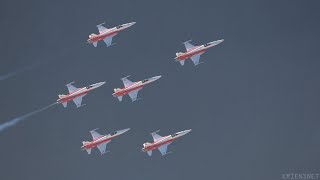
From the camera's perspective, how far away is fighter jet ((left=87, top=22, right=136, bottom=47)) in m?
109

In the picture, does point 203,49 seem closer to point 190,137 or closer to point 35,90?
point 190,137

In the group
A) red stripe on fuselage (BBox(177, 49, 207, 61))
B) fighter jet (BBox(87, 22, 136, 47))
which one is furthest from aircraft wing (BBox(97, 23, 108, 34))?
red stripe on fuselage (BBox(177, 49, 207, 61))

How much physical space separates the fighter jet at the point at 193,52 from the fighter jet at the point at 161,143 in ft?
22.6

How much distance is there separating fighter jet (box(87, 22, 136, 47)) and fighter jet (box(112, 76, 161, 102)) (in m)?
4.20

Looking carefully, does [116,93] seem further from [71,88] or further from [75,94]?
[71,88]

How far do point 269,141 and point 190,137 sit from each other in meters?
7.62

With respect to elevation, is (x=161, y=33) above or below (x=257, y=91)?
above

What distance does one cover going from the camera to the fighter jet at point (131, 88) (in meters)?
108

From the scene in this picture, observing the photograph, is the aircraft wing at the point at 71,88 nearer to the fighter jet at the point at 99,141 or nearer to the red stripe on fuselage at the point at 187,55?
the fighter jet at the point at 99,141

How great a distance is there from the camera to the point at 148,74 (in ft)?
365

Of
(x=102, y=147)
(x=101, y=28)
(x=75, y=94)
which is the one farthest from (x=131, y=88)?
(x=101, y=28)

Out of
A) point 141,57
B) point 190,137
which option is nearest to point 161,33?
point 141,57

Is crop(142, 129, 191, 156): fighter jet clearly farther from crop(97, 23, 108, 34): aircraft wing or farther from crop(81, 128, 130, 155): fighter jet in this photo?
crop(97, 23, 108, 34): aircraft wing

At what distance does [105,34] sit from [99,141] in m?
10.2
